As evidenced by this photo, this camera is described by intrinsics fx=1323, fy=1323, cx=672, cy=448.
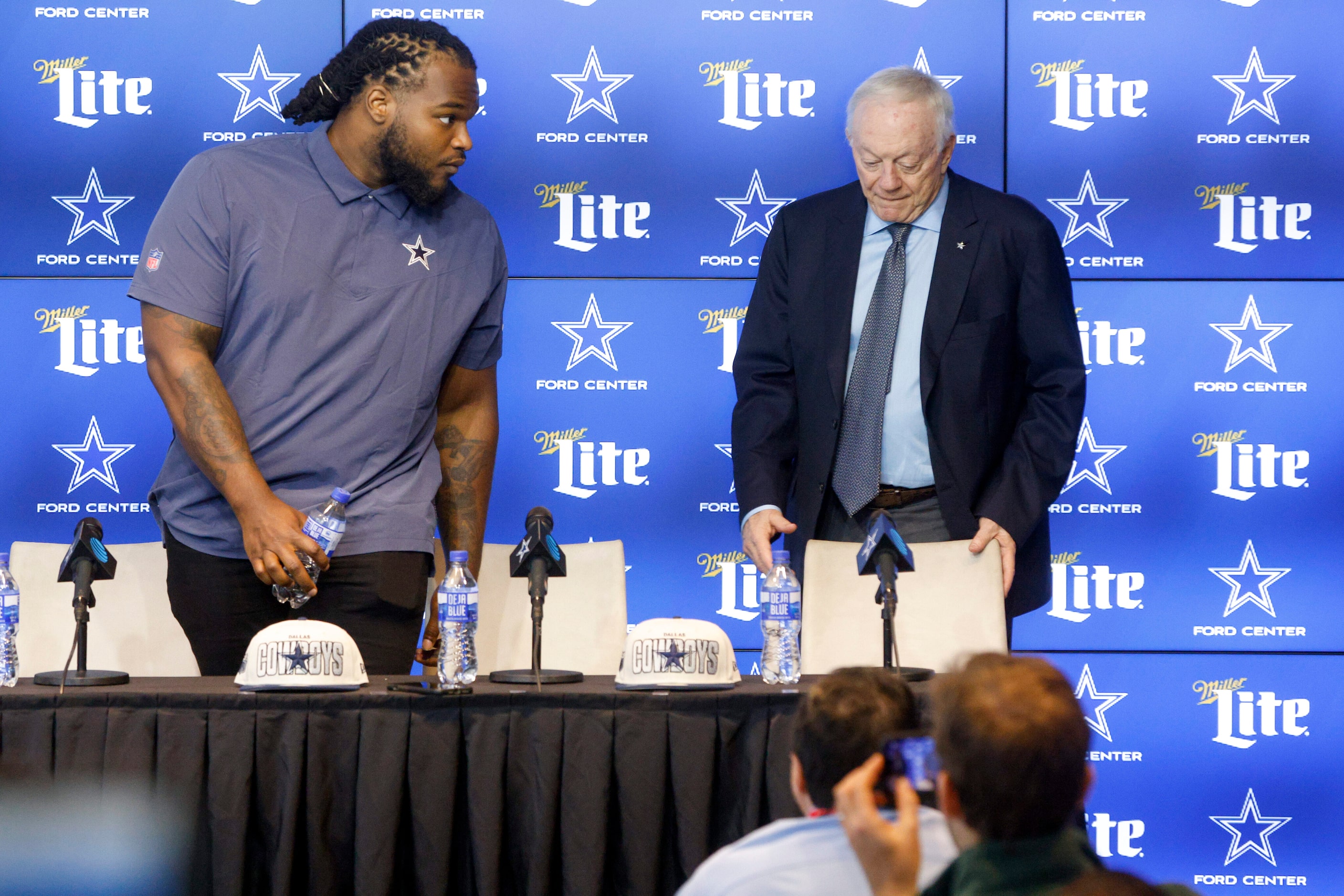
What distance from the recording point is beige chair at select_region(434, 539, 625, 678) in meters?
2.87

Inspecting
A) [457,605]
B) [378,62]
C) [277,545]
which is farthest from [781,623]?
[378,62]

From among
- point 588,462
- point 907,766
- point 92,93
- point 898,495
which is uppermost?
point 92,93

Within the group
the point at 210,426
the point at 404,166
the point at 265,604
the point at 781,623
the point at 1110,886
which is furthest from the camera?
the point at 404,166

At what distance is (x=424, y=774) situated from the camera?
191cm

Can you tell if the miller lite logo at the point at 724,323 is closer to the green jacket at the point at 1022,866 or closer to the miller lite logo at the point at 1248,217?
the miller lite logo at the point at 1248,217

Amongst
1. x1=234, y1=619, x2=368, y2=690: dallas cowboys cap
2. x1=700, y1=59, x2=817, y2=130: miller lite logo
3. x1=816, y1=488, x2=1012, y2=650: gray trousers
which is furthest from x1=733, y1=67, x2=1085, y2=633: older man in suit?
x1=234, y1=619, x2=368, y2=690: dallas cowboys cap

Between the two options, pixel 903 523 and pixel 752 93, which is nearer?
pixel 903 523

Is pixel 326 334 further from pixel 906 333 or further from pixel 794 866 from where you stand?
pixel 794 866

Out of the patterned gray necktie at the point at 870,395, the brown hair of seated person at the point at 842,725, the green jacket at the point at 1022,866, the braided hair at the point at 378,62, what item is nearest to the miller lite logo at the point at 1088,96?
the patterned gray necktie at the point at 870,395

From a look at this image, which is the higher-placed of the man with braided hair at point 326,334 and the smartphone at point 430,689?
the man with braided hair at point 326,334

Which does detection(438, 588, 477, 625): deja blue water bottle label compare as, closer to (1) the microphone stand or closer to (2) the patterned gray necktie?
(1) the microphone stand

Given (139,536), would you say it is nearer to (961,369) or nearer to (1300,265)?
(961,369)

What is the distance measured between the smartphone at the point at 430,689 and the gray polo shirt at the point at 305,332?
0.55 m

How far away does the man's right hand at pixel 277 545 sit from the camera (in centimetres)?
227
